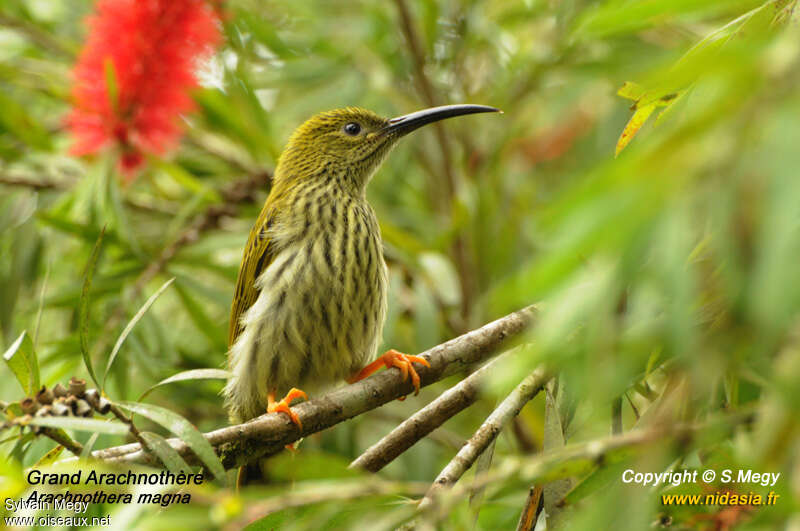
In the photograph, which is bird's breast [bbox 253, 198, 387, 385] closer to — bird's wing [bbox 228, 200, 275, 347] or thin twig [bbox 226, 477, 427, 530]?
bird's wing [bbox 228, 200, 275, 347]

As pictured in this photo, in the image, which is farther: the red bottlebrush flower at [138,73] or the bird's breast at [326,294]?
the red bottlebrush flower at [138,73]

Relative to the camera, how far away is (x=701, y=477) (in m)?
1.94

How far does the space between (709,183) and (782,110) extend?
110 mm

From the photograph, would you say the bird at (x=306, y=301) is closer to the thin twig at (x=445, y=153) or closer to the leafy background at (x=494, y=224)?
the leafy background at (x=494, y=224)

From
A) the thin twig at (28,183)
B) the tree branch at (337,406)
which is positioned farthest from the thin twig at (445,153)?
the thin twig at (28,183)

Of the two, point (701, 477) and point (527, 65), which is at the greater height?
point (527, 65)

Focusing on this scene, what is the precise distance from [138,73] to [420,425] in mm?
2337

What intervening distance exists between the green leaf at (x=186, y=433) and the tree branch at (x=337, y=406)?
0.25 m

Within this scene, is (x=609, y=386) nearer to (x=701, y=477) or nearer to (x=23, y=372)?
(x=701, y=477)

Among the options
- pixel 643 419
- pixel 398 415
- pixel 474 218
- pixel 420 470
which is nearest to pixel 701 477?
pixel 643 419

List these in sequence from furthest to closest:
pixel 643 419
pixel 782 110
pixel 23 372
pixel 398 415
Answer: pixel 398 415 < pixel 643 419 < pixel 23 372 < pixel 782 110

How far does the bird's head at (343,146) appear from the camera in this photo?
12.9 ft

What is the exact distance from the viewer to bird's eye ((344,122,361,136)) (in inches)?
163

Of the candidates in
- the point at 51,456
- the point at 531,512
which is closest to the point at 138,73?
the point at 51,456
